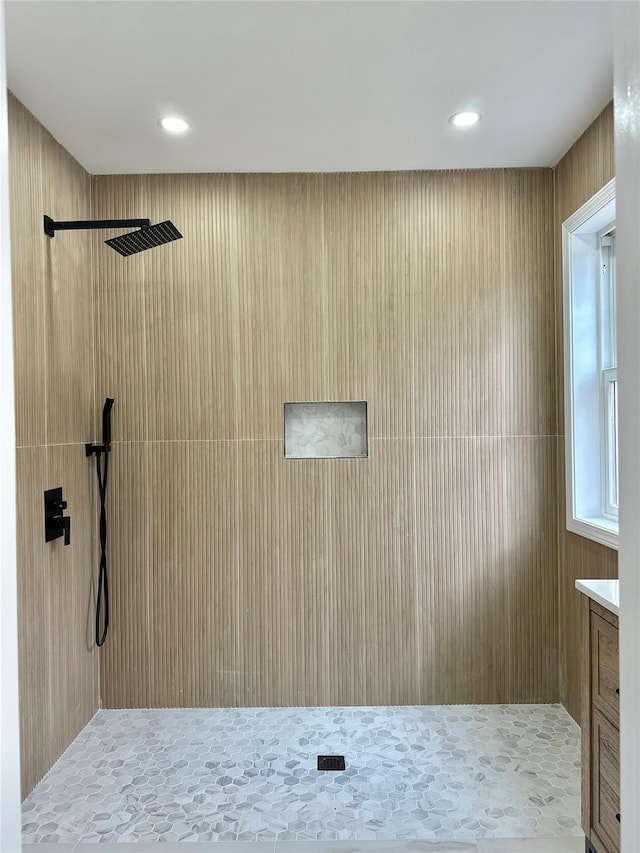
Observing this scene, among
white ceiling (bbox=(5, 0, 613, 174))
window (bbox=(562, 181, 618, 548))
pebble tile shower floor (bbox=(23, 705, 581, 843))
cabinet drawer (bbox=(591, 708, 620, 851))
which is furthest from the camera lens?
window (bbox=(562, 181, 618, 548))

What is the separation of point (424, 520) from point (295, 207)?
1.66 meters

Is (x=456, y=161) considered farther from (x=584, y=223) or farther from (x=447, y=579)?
(x=447, y=579)

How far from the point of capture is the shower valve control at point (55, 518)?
2250 mm

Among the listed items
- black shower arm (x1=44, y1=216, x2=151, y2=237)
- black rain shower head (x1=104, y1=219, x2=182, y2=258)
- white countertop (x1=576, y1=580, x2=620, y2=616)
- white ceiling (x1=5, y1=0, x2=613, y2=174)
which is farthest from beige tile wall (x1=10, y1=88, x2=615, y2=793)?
white countertop (x1=576, y1=580, x2=620, y2=616)

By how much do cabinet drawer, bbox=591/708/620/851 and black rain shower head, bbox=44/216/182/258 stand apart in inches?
83.9

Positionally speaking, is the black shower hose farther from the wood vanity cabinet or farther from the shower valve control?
the wood vanity cabinet

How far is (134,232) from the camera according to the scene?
2.15m

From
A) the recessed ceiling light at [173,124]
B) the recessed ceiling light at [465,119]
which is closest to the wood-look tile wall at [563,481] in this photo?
the recessed ceiling light at [465,119]

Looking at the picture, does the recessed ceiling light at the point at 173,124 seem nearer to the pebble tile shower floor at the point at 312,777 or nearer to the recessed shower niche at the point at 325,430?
the recessed shower niche at the point at 325,430

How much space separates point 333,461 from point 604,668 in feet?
4.83

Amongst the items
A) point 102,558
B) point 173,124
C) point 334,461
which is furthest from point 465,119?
point 102,558

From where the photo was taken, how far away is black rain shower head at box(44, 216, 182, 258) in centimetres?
208

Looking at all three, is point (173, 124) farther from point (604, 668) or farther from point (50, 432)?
point (604, 668)

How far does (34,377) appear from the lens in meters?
2.18
